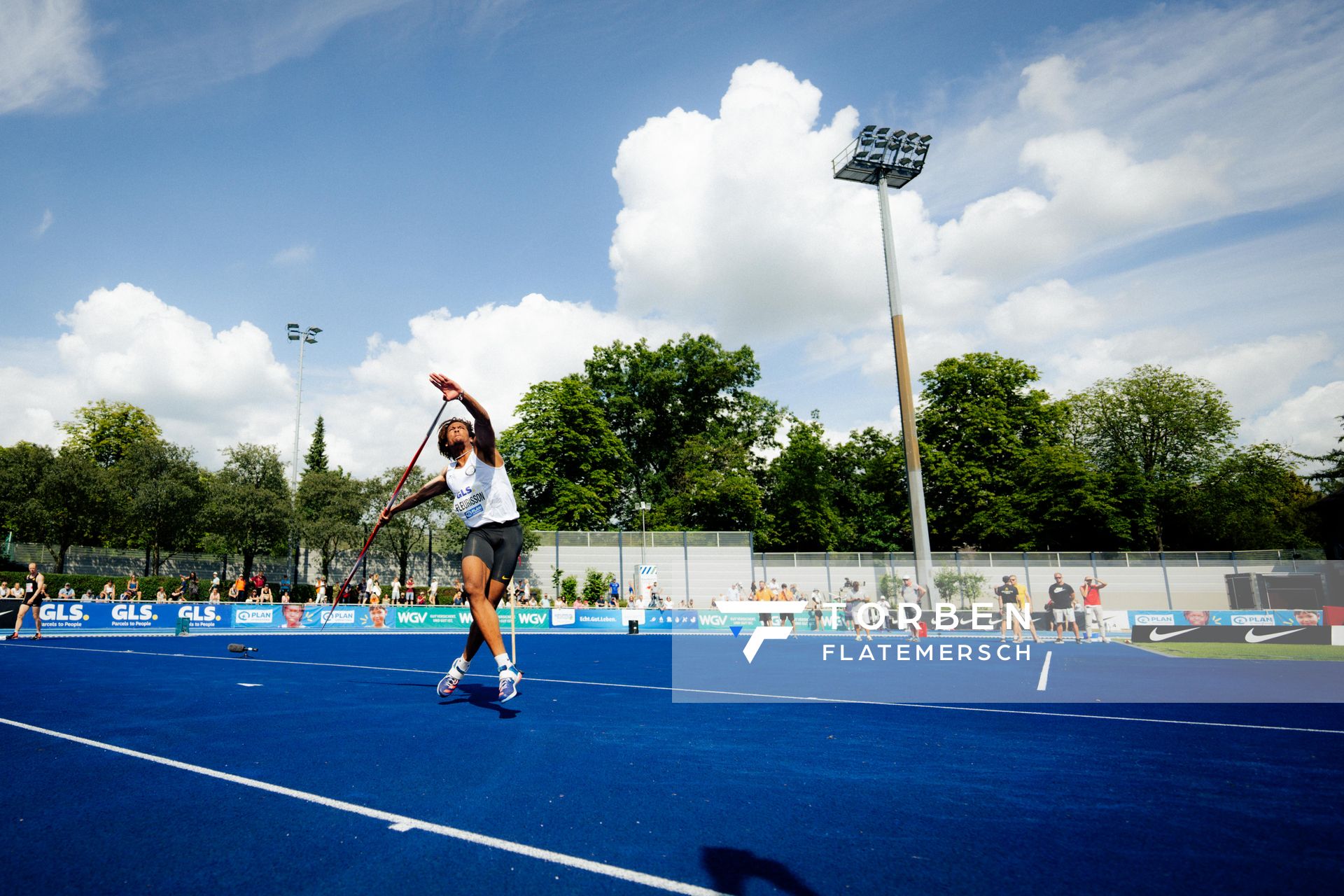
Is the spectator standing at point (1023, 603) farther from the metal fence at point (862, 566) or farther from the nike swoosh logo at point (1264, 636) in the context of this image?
the metal fence at point (862, 566)

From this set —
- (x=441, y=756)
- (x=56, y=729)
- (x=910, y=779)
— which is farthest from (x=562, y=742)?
(x=56, y=729)

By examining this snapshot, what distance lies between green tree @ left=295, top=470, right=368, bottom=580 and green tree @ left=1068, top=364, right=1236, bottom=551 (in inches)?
1852

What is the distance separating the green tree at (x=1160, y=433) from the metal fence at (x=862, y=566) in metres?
10.1

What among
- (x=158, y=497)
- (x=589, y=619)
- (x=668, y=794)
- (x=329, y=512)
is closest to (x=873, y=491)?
(x=589, y=619)

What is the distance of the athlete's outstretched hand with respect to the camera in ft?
17.8

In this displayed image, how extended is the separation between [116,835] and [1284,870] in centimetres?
451

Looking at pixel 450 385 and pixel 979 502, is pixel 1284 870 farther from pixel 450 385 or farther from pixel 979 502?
pixel 979 502

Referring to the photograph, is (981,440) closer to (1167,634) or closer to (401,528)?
(1167,634)

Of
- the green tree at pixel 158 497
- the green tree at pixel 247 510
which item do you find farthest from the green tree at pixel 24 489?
the green tree at pixel 247 510

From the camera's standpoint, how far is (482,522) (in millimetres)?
5961

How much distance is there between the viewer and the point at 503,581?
245 inches

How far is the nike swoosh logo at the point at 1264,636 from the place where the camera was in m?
19.6

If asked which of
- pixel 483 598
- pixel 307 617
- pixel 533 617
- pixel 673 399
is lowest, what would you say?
pixel 533 617

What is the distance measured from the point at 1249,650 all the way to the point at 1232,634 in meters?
3.87
